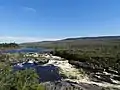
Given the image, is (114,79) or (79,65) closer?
(114,79)

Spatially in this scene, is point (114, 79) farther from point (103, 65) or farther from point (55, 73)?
point (103, 65)

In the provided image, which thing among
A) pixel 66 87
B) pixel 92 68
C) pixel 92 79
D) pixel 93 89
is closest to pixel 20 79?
pixel 66 87

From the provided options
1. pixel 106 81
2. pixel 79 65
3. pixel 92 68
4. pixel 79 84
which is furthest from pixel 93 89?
pixel 79 65

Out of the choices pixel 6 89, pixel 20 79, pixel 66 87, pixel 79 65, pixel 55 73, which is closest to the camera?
pixel 6 89

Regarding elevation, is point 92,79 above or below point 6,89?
below

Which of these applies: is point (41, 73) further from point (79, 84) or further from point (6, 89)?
point (6, 89)

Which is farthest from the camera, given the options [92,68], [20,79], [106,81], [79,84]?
[92,68]

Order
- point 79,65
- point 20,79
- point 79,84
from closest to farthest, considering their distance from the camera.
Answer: point 20,79
point 79,84
point 79,65

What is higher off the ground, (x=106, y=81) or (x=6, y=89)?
(x=6, y=89)

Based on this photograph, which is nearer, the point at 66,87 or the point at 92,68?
the point at 66,87
